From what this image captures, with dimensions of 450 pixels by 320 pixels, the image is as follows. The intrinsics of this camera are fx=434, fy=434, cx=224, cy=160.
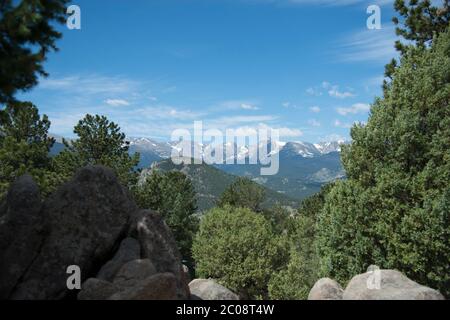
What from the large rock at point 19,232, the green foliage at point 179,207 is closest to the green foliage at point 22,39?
the large rock at point 19,232

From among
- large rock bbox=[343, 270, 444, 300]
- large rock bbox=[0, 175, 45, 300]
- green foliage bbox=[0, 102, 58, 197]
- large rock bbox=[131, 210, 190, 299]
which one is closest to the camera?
large rock bbox=[343, 270, 444, 300]

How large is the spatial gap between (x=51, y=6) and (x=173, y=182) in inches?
2788

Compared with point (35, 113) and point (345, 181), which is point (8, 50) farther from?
point (35, 113)

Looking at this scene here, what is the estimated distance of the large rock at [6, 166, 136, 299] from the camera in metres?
19.2

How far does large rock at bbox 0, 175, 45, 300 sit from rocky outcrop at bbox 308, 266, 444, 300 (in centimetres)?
1339

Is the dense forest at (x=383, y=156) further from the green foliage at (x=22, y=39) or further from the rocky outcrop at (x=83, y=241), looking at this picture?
the rocky outcrop at (x=83, y=241)

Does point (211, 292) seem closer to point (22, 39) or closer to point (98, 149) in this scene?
point (22, 39)

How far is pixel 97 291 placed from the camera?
1708 centimetres

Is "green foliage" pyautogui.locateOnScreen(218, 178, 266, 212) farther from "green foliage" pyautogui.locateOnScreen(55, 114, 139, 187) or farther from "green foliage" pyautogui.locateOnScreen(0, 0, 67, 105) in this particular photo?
"green foliage" pyautogui.locateOnScreen(0, 0, 67, 105)

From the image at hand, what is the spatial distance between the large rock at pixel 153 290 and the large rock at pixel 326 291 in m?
8.16

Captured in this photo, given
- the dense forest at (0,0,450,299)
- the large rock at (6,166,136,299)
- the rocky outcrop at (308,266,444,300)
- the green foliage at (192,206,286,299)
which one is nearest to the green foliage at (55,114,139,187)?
the dense forest at (0,0,450,299)

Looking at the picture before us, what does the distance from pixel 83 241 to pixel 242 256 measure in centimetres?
4256

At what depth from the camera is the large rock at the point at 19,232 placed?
732 inches

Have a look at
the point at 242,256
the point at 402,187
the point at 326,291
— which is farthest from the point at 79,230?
the point at 242,256
